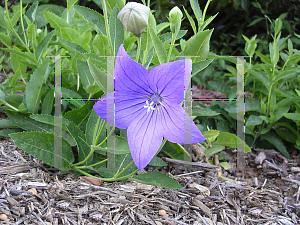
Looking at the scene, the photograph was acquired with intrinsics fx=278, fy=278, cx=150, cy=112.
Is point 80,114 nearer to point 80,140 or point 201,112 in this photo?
point 80,140

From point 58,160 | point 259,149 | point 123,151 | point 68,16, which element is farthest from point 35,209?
point 259,149

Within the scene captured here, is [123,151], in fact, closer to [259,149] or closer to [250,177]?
[250,177]

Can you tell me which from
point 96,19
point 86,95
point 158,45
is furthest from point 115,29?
point 86,95

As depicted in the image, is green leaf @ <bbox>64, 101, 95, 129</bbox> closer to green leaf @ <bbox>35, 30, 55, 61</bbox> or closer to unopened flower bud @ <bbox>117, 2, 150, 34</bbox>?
green leaf @ <bbox>35, 30, 55, 61</bbox>

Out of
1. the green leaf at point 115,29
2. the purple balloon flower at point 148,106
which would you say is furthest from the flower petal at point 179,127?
the green leaf at point 115,29

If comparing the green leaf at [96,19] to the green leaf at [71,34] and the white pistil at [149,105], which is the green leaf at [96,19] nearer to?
the green leaf at [71,34]

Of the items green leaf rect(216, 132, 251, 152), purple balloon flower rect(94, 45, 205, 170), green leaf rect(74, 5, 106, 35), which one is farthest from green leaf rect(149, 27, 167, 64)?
green leaf rect(216, 132, 251, 152)

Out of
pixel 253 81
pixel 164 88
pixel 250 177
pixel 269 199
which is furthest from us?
pixel 253 81
